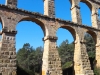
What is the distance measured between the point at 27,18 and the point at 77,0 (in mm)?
6236

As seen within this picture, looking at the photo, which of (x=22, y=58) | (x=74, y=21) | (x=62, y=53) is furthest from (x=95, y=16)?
(x=22, y=58)

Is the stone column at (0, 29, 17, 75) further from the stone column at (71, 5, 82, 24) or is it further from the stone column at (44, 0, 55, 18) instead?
the stone column at (71, 5, 82, 24)

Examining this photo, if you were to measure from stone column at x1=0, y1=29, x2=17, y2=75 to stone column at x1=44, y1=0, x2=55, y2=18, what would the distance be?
12.1 feet

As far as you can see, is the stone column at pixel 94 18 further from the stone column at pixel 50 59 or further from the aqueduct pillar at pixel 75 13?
the stone column at pixel 50 59

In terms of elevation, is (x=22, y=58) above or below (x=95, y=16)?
below

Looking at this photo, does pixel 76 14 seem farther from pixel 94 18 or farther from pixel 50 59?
pixel 50 59

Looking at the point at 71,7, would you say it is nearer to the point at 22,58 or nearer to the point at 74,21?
the point at 74,21

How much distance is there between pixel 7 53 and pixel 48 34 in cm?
341

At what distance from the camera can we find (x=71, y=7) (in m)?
14.5

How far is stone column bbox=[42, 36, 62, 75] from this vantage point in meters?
10.0

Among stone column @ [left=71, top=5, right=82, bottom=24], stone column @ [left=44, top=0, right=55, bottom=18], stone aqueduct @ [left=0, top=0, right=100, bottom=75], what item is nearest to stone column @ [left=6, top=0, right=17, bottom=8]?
stone aqueduct @ [left=0, top=0, right=100, bottom=75]

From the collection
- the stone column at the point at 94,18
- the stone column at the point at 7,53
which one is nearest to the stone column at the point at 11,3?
the stone column at the point at 7,53

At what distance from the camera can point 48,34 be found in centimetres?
1098

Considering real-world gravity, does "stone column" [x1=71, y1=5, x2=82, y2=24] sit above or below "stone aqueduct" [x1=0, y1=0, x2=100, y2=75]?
above
